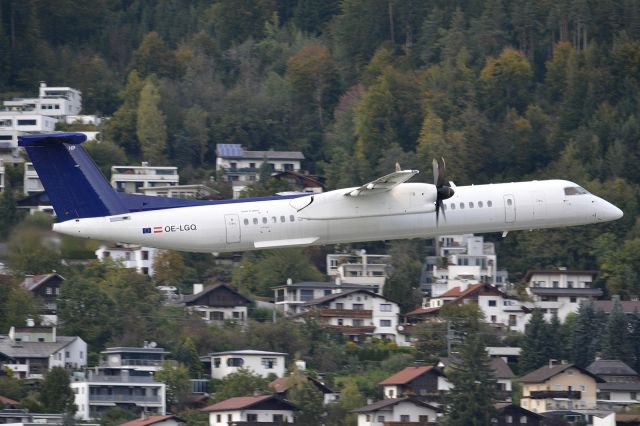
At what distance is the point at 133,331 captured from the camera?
8769cm

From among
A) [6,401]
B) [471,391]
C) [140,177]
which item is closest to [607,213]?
[471,391]

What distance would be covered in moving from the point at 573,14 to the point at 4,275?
52.5 metres

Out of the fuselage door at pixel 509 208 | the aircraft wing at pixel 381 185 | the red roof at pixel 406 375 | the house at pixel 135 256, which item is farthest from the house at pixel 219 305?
the aircraft wing at pixel 381 185

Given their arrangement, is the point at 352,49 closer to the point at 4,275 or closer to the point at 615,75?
the point at 615,75

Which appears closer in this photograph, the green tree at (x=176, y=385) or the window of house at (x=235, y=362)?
the green tree at (x=176, y=385)

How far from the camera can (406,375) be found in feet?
254

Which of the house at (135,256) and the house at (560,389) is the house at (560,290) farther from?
the house at (135,256)

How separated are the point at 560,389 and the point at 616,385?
3141 millimetres

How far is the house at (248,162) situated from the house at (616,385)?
37.3 metres

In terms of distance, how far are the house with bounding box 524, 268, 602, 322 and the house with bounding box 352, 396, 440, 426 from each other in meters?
23.8

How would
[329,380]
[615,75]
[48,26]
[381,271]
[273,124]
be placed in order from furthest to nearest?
[48,26] → [273,124] → [615,75] → [381,271] → [329,380]

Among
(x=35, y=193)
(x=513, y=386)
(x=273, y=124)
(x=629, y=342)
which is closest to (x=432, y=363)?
(x=513, y=386)

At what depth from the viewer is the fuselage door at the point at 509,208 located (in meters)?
45.8

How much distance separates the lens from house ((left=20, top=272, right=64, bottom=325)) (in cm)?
8805
